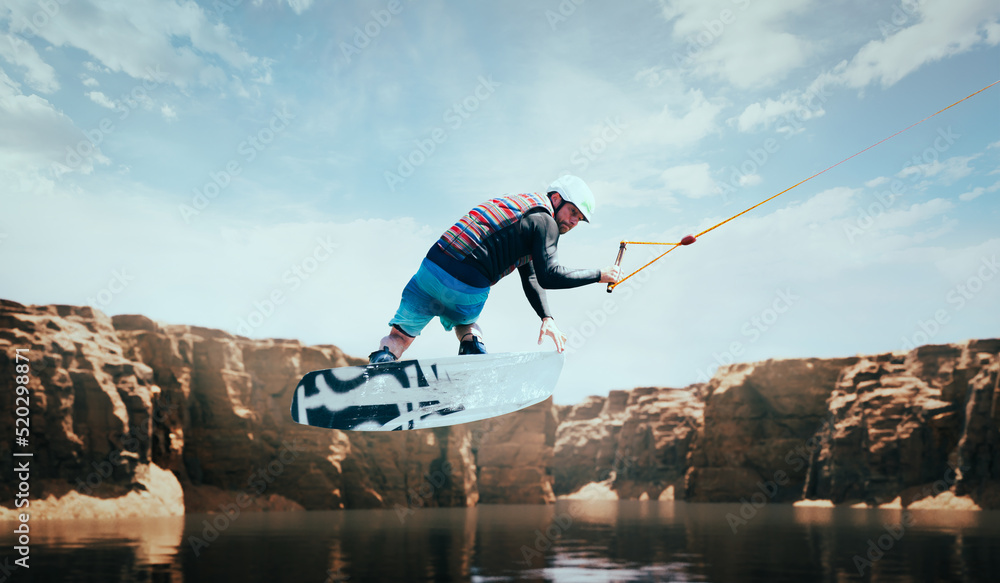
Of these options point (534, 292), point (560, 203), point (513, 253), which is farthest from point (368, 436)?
point (560, 203)

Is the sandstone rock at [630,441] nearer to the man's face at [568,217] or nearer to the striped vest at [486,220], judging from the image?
the man's face at [568,217]

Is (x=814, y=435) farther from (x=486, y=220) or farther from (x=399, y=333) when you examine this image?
(x=486, y=220)

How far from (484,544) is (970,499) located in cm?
4233

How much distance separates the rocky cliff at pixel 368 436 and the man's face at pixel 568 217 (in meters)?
42.1

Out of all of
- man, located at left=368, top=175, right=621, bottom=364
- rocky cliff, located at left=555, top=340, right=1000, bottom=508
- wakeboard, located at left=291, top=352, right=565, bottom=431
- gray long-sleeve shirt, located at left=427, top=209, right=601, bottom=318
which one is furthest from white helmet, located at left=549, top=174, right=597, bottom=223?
rocky cliff, located at left=555, top=340, right=1000, bottom=508

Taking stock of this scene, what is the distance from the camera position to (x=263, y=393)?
5309 centimetres

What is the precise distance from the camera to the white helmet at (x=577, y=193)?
11.1 feet

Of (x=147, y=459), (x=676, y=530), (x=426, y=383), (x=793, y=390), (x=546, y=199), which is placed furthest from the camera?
(x=793, y=390)

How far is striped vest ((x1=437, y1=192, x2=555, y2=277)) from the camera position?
3.43m

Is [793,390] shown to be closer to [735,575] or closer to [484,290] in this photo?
[735,575]

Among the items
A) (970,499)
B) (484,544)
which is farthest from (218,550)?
(970,499)

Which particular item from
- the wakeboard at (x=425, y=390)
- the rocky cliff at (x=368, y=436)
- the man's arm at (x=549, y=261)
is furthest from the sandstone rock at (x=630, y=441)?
the man's arm at (x=549, y=261)

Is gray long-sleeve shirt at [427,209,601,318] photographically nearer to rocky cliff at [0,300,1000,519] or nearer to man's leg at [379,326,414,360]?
man's leg at [379,326,414,360]

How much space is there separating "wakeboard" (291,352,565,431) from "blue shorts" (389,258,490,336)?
0.68 feet
